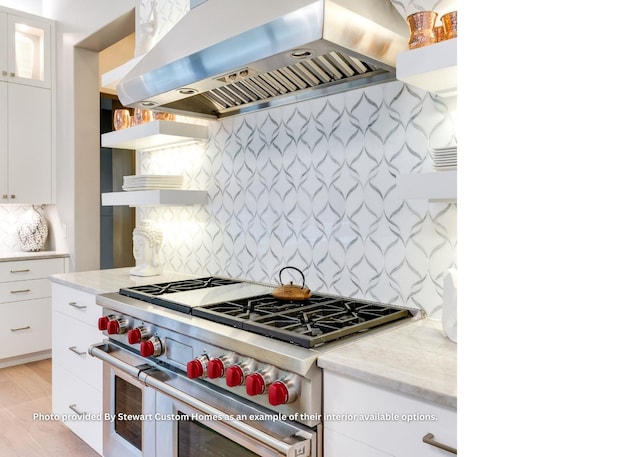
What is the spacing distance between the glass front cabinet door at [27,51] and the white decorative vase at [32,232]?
1157mm

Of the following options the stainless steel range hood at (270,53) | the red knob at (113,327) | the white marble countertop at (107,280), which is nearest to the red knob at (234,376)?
the red knob at (113,327)

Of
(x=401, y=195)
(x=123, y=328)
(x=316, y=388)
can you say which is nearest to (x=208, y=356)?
(x=316, y=388)

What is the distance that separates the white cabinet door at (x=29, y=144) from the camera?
3861 mm

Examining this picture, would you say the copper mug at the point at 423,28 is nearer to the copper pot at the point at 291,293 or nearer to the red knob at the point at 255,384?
the copper pot at the point at 291,293

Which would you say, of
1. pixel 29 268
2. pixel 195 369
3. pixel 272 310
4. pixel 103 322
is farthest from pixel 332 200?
pixel 29 268

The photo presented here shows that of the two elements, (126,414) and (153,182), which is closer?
(126,414)

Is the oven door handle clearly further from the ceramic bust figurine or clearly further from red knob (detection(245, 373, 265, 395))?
the ceramic bust figurine

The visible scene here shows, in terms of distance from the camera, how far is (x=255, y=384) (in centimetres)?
124

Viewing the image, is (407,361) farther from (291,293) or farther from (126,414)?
(126,414)

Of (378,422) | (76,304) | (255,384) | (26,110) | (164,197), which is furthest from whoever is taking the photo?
(26,110)

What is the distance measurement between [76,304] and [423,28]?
2022mm

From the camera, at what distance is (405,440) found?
106 centimetres

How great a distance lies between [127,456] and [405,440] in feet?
4.48

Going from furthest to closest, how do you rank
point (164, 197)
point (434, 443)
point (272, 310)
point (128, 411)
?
1. point (164, 197)
2. point (128, 411)
3. point (272, 310)
4. point (434, 443)
